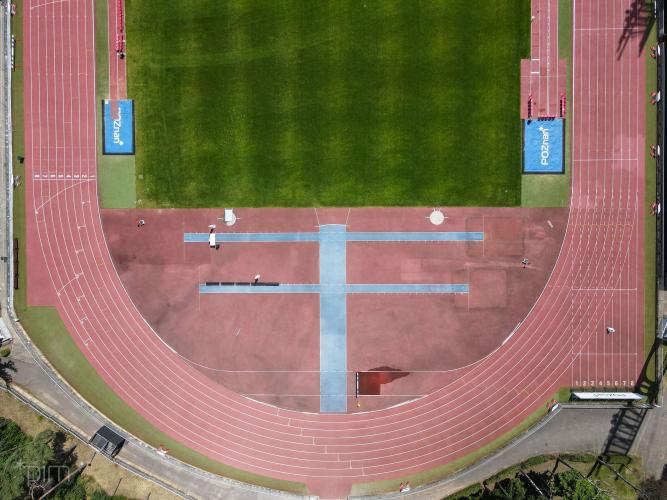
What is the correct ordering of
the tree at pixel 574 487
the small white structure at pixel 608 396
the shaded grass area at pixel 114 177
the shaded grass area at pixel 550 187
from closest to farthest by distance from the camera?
the tree at pixel 574 487, the small white structure at pixel 608 396, the shaded grass area at pixel 550 187, the shaded grass area at pixel 114 177

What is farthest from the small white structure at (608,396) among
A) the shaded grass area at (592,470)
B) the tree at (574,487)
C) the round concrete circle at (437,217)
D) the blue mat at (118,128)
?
the blue mat at (118,128)

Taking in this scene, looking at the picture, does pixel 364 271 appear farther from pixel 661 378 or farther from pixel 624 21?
pixel 624 21

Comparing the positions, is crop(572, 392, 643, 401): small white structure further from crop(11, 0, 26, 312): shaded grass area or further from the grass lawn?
crop(11, 0, 26, 312): shaded grass area

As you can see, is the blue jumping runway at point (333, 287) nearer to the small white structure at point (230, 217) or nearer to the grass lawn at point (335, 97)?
the small white structure at point (230, 217)

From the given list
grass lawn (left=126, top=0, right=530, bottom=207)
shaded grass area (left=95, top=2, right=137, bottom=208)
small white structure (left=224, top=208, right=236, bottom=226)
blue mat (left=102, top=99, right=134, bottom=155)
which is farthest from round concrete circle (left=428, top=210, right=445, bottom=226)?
blue mat (left=102, top=99, right=134, bottom=155)

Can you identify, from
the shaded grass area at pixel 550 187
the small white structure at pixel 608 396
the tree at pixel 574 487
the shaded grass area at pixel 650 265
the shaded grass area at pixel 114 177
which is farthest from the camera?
the shaded grass area at pixel 114 177

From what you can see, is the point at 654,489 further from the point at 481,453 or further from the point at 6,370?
the point at 6,370
